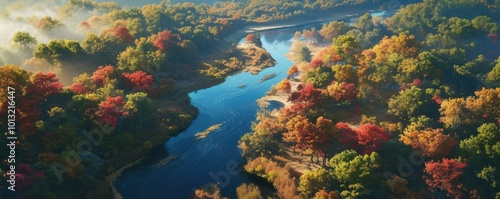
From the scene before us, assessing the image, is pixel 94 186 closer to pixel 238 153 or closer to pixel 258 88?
pixel 238 153

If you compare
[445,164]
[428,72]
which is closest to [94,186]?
[445,164]

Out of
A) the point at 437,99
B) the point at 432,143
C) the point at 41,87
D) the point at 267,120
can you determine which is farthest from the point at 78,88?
the point at 437,99

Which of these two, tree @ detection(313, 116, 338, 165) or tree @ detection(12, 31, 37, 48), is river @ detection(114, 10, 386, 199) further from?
tree @ detection(12, 31, 37, 48)

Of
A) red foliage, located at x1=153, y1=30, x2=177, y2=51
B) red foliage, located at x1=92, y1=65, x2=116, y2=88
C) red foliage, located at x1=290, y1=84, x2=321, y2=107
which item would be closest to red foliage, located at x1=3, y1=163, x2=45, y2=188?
red foliage, located at x1=92, y1=65, x2=116, y2=88

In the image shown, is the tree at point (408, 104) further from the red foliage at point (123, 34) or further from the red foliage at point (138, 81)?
the red foliage at point (123, 34)

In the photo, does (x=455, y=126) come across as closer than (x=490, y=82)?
Yes

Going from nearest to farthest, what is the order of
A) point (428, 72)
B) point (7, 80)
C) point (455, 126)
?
point (7, 80), point (455, 126), point (428, 72)
